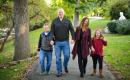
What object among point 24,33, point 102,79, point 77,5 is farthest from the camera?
point 77,5

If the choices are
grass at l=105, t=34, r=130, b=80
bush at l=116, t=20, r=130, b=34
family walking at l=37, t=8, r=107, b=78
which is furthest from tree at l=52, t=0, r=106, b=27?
family walking at l=37, t=8, r=107, b=78

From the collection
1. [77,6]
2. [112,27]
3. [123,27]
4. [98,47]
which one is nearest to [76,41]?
[98,47]

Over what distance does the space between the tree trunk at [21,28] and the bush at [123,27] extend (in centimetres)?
1527

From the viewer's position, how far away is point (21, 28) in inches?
719

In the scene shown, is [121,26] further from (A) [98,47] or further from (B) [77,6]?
(A) [98,47]

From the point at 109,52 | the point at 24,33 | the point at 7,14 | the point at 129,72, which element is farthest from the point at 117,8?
the point at 129,72

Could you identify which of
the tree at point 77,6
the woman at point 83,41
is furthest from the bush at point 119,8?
the woman at point 83,41

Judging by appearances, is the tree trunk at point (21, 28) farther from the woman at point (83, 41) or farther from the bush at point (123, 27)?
the bush at point (123, 27)

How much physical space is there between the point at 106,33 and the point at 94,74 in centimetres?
2328

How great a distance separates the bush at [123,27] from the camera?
105ft

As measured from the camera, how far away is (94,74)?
41.5ft

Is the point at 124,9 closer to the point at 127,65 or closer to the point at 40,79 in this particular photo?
the point at 127,65

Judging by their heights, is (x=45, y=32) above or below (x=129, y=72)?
above

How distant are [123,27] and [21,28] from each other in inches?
614
